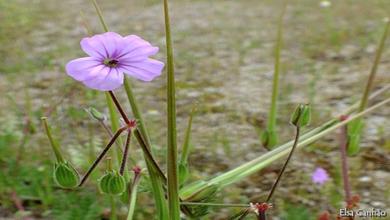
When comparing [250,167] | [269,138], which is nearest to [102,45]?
[250,167]

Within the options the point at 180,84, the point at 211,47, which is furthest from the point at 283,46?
the point at 180,84

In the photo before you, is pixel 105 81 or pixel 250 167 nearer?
pixel 105 81

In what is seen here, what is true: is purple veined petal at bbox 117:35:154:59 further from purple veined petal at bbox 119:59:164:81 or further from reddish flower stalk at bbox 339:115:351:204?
reddish flower stalk at bbox 339:115:351:204

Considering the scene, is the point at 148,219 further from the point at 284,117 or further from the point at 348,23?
the point at 348,23

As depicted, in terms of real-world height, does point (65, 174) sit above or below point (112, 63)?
below

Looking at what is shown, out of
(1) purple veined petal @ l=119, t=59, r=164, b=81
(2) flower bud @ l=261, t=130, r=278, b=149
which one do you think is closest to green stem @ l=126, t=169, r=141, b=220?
(1) purple veined petal @ l=119, t=59, r=164, b=81

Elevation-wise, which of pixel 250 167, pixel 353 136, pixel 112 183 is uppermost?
pixel 353 136

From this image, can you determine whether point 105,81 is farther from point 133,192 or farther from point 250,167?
point 250,167
